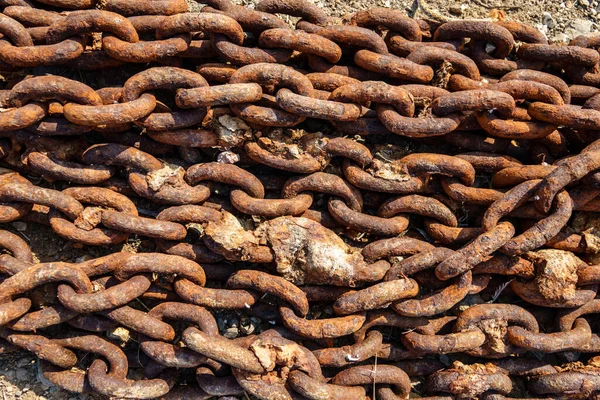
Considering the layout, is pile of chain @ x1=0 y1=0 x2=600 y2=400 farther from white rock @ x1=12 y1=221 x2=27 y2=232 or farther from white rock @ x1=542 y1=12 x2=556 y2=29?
white rock @ x1=542 y1=12 x2=556 y2=29

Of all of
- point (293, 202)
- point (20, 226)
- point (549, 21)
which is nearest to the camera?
point (293, 202)

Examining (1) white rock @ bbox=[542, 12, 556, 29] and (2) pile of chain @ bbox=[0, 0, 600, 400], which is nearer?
(2) pile of chain @ bbox=[0, 0, 600, 400]

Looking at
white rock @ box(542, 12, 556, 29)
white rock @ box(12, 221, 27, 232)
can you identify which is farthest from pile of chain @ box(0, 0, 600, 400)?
white rock @ box(542, 12, 556, 29)

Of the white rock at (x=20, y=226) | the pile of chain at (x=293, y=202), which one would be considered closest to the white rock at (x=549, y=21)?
the pile of chain at (x=293, y=202)

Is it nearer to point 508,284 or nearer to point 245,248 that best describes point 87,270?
point 245,248

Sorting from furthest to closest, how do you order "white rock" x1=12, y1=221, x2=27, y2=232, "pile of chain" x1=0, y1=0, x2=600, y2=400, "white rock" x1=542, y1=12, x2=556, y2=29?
"white rock" x1=542, y1=12, x2=556, y2=29, "white rock" x1=12, y1=221, x2=27, y2=232, "pile of chain" x1=0, y1=0, x2=600, y2=400

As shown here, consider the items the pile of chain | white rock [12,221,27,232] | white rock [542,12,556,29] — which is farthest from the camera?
white rock [542,12,556,29]

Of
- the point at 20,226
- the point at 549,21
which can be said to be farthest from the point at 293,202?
the point at 549,21

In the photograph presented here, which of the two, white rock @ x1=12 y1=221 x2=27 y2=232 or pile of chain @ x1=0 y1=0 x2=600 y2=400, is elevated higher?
pile of chain @ x1=0 y1=0 x2=600 y2=400

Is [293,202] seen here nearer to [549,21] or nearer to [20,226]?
[20,226]
